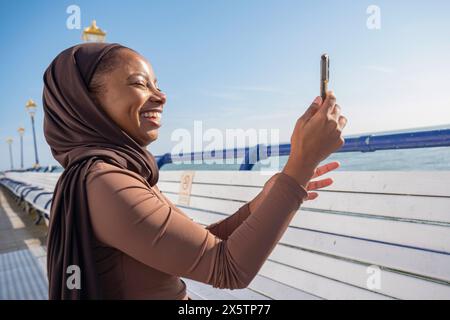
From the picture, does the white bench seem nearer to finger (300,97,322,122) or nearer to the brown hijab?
finger (300,97,322,122)

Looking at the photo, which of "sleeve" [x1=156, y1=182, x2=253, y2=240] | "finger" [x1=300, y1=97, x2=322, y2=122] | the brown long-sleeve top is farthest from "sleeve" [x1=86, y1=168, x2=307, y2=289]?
"sleeve" [x1=156, y1=182, x2=253, y2=240]

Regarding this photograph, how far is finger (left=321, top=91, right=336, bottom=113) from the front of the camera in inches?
36.7

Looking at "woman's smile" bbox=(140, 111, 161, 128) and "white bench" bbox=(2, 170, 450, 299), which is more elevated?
"woman's smile" bbox=(140, 111, 161, 128)

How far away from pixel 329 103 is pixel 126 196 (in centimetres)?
65

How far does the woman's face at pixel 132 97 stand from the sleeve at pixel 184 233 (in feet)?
0.83

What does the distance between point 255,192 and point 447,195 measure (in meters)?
1.53

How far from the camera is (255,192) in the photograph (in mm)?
2947

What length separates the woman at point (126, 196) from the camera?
2.91 feet

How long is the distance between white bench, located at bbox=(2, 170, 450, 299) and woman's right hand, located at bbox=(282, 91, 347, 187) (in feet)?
4.06

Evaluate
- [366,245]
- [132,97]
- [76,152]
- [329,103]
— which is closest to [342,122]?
[329,103]

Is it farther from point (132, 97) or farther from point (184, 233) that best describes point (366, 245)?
point (132, 97)

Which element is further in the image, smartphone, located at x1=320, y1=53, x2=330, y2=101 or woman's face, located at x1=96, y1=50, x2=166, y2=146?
woman's face, located at x1=96, y1=50, x2=166, y2=146

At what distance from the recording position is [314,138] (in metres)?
0.93
